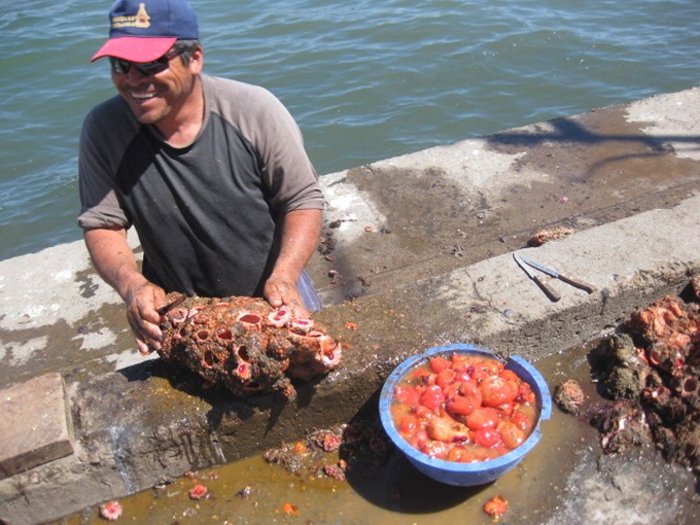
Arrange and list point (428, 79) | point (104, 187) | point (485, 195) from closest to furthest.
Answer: point (104, 187)
point (485, 195)
point (428, 79)

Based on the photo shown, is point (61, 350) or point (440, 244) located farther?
point (440, 244)

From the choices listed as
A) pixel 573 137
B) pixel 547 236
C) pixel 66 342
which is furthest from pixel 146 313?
pixel 573 137

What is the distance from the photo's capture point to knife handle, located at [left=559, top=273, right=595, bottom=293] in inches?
145

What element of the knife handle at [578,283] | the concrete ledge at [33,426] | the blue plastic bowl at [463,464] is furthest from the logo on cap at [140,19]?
the knife handle at [578,283]

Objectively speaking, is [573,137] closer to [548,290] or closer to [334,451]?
[548,290]

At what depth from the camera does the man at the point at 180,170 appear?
9.54ft

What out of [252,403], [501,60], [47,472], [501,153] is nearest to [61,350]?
[47,472]

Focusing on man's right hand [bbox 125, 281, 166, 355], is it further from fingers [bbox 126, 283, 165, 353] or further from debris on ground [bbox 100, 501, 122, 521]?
debris on ground [bbox 100, 501, 122, 521]

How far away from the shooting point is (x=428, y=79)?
10820 mm

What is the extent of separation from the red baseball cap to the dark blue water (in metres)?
6.35

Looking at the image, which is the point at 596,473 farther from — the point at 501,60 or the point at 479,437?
the point at 501,60

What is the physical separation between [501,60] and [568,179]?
19.1ft

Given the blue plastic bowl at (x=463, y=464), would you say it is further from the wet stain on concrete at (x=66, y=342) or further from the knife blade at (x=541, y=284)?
the wet stain on concrete at (x=66, y=342)

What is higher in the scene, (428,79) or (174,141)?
(174,141)
